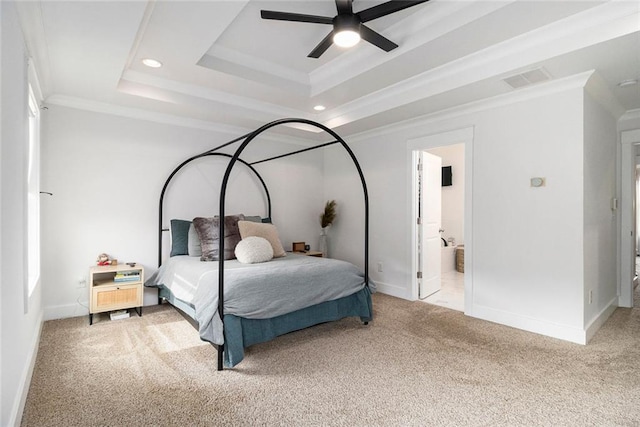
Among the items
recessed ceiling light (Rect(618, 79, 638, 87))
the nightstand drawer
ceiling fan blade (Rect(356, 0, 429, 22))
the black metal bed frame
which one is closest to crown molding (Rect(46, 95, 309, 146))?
the black metal bed frame

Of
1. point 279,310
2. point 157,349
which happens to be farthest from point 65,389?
point 279,310

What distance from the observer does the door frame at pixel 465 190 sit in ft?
12.4

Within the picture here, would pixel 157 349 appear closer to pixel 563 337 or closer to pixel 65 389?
pixel 65 389

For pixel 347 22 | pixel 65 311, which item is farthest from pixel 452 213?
pixel 65 311

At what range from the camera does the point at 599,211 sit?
11.3 ft

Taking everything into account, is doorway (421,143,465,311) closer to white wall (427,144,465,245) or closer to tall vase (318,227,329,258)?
white wall (427,144,465,245)

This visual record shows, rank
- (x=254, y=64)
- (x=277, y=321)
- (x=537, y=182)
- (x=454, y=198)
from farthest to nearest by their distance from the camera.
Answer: (x=454, y=198) < (x=254, y=64) < (x=537, y=182) < (x=277, y=321)

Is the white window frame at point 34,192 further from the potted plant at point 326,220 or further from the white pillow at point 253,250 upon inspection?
the potted plant at point 326,220

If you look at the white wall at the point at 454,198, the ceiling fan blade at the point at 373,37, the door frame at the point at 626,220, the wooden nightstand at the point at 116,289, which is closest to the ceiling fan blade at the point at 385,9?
the ceiling fan blade at the point at 373,37

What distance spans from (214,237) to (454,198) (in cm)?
498

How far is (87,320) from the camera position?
11.5 ft

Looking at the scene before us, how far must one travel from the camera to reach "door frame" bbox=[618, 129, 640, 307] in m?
4.04

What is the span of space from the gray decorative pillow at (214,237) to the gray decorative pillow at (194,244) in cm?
11

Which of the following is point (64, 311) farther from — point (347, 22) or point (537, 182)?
→ point (537, 182)
